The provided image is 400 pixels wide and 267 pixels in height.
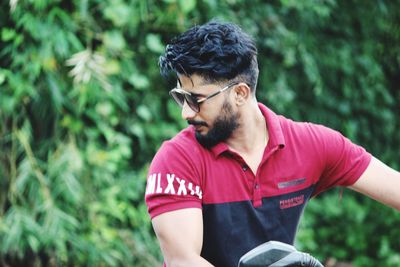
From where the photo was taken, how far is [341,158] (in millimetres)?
3055

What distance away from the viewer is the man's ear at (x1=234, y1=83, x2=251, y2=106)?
9.62ft

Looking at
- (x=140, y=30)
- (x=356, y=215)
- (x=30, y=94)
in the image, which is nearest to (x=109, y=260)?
(x=30, y=94)

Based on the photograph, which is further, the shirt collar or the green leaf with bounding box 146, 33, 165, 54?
the green leaf with bounding box 146, 33, 165, 54

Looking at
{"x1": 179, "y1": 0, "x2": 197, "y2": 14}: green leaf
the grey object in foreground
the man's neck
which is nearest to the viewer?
the grey object in foreground

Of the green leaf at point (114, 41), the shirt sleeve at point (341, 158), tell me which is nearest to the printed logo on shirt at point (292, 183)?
the shirt sleeve at point (341, 158)

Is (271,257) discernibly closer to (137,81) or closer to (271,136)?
(271,136)

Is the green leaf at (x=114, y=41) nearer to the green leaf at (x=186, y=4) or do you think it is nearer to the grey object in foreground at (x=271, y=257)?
the green leaf at (x=186, y=4)

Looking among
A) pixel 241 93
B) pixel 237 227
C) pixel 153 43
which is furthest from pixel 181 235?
pixel 153 43

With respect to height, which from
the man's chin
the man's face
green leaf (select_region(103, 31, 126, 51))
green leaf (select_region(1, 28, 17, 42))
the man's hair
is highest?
the man's hair

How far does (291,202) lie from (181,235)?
1.68ft

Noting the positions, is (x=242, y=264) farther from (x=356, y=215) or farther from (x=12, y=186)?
(x=356, y=215)

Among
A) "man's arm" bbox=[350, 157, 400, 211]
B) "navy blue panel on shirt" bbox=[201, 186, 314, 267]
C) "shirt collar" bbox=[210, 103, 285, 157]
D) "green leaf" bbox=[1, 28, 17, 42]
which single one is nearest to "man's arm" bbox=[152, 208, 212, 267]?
"navy blue panel on shirt" bbox=[201, 186, 314, 267]

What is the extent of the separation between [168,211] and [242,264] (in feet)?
2.83

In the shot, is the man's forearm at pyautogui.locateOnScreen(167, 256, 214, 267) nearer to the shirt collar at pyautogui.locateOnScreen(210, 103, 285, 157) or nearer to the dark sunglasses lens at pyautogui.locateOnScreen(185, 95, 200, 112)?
the shirt collar at pyautogui.locateOnScreen(210, 103, 285, 157)
